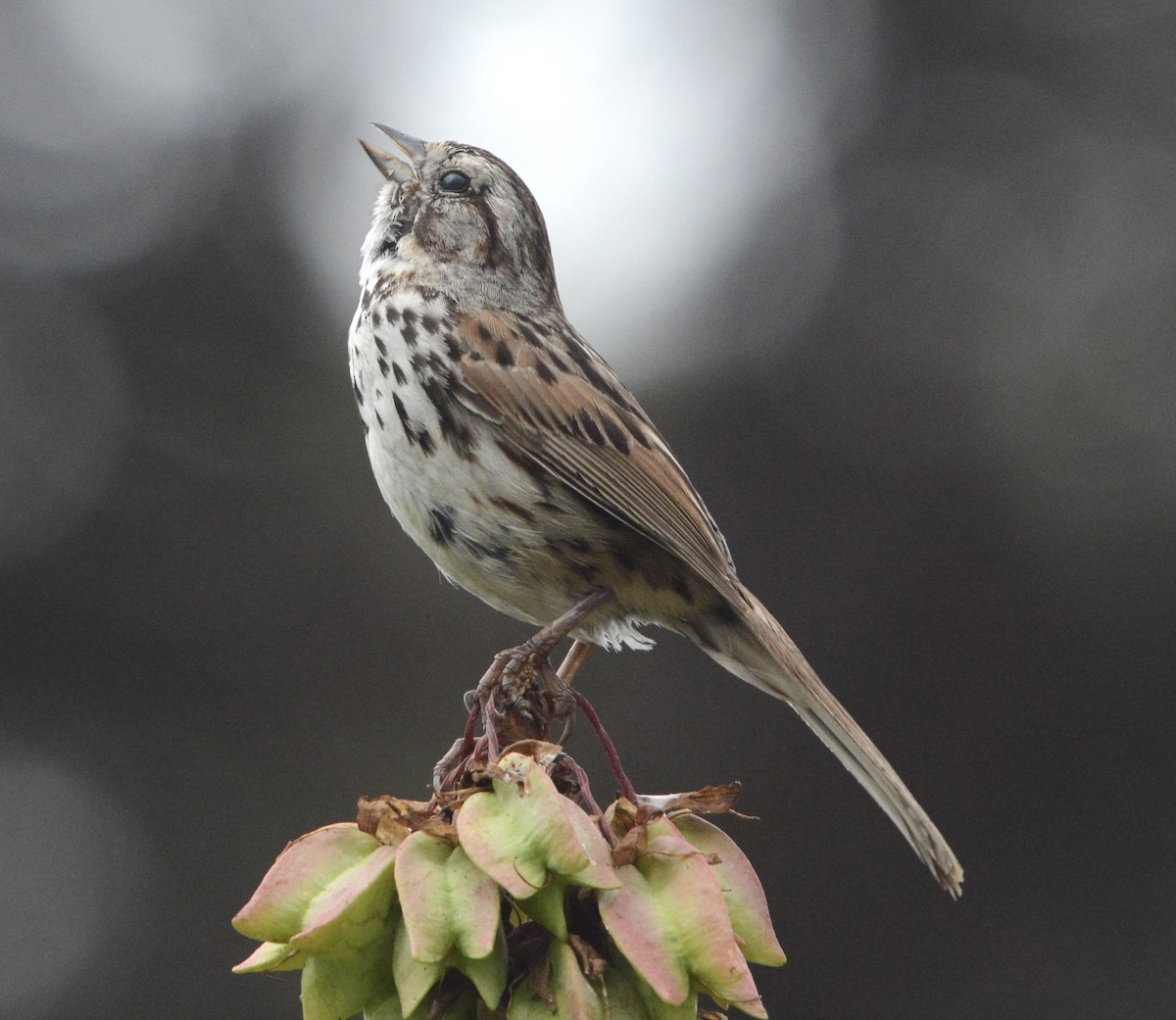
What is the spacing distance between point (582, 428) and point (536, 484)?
26 centimetres

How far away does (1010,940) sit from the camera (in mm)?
7781

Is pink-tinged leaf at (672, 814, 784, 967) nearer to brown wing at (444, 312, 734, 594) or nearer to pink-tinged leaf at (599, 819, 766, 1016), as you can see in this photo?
pink-tinged leaf at (599, 819, 766, 1016)

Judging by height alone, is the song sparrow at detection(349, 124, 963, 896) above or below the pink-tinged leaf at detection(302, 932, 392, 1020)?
above

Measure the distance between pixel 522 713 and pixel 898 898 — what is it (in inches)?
222

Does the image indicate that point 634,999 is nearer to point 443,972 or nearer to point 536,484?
point 443,972

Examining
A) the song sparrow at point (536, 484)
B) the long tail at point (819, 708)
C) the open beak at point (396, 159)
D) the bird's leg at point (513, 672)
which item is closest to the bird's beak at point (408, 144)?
the open beak at point (396, 159)

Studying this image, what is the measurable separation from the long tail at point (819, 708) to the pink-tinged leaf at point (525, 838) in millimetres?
1000

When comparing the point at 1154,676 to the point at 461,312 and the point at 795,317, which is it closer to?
the point at 795,317

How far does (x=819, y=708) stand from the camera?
3.25 meters

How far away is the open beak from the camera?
13.2 feet

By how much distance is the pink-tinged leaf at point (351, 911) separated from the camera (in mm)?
1863

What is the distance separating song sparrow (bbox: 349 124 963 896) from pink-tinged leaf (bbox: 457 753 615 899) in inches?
55.1

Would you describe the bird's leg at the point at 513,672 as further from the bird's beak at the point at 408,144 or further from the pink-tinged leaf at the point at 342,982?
the bird's beak at the point at 408,144

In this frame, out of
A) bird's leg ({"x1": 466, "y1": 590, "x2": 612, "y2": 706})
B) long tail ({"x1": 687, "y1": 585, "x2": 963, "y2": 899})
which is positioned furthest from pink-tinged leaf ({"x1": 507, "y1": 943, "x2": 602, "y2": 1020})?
long tail ({"x1": 687, "y1": 585, "x2": 963, "y2": 899})
